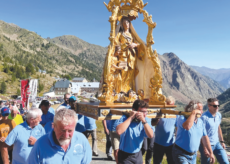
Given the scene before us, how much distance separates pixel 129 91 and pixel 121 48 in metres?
1.44

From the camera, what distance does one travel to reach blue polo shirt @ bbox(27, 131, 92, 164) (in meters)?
2.62

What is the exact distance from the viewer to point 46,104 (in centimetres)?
688

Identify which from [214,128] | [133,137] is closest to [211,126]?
[214,128]

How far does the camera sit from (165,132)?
5.98m

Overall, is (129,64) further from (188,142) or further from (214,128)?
(214,128)

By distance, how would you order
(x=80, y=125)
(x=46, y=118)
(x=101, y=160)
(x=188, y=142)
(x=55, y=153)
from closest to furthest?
(x=55, y=153) → (x=188, y=142) → (x=46, y=118) → (x=80, y=125) → (x=101, y=160)

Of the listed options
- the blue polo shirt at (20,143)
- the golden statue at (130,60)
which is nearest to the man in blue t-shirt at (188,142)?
the golden statue at (130,60)

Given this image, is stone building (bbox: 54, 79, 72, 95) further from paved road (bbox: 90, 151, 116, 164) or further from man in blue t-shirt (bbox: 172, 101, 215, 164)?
man in blue t-shirt (bbox: 172, 101, 215, 164)

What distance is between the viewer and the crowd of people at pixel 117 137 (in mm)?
2666

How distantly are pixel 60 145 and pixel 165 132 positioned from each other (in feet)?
13.4

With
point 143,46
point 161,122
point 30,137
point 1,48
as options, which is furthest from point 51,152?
point 1,48

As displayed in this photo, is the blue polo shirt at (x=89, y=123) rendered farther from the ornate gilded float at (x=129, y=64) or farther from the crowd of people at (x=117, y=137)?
the ornate gilded float at (x=129, y=64)

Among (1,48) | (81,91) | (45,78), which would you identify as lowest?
(81,91)

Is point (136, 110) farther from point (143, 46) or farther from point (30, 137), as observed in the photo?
point (143, 46)
